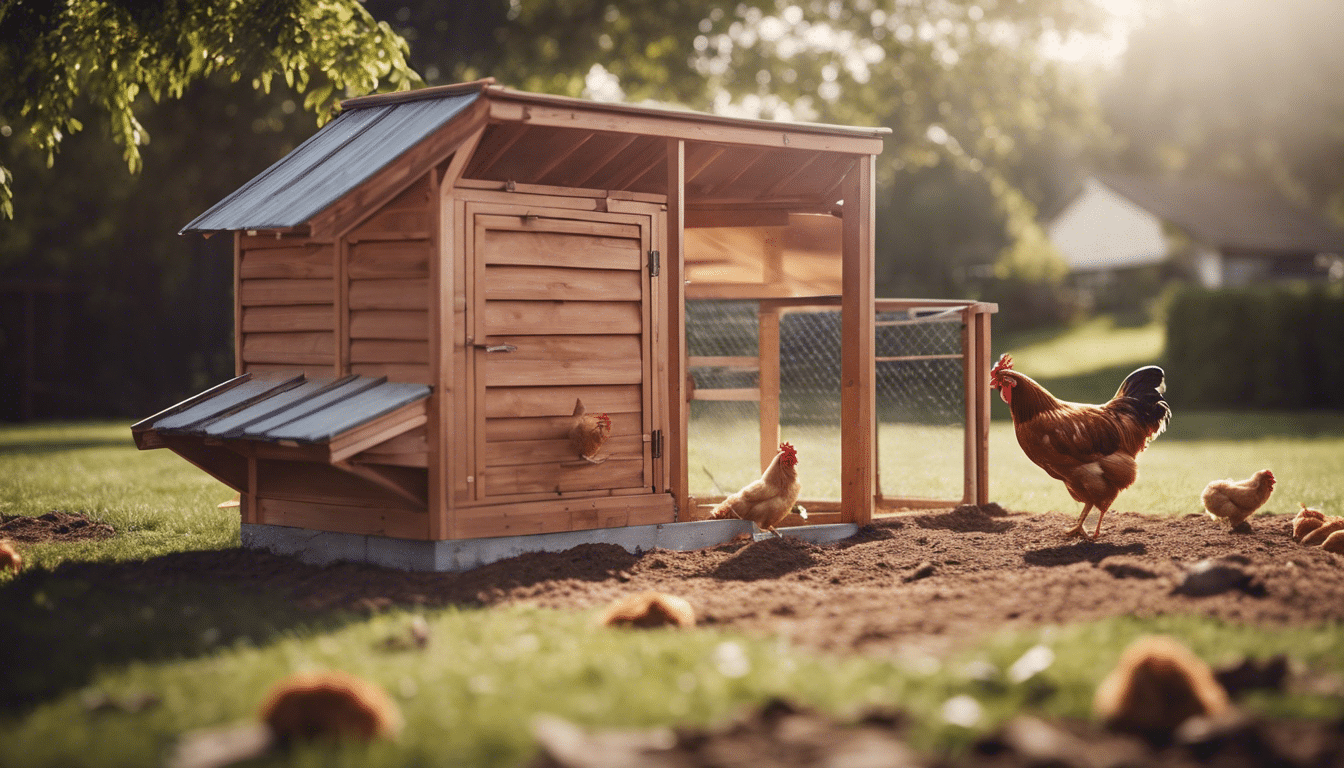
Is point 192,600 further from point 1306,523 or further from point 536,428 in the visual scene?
point 1306,523

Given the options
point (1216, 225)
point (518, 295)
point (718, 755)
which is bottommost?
point (718, 755)

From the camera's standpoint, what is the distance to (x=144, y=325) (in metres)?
27.1

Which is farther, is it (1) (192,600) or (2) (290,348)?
(2) (290,348)

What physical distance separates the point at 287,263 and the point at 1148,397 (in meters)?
6.12

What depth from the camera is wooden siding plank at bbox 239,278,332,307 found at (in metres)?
7.71

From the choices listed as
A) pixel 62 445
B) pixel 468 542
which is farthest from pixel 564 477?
pixel 62 445

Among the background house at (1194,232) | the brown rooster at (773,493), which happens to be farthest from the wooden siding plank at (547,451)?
the background house at (1194,232)

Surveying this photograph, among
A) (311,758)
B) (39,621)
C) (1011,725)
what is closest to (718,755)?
(1011,725)

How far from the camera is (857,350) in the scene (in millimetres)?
8945

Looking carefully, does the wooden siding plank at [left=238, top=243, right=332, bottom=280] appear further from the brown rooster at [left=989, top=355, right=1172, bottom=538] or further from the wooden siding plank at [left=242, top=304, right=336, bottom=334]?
A: the brown rooster at [left=989, top=355, right=1172, bottom=538]

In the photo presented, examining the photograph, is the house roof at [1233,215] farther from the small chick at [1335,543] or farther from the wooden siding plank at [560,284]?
the wooden siding plank at [560,284]

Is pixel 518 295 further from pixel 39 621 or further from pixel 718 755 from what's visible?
pixel 718 755

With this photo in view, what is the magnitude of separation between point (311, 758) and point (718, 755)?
122cm

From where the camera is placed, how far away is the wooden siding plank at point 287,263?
25.3 ft
